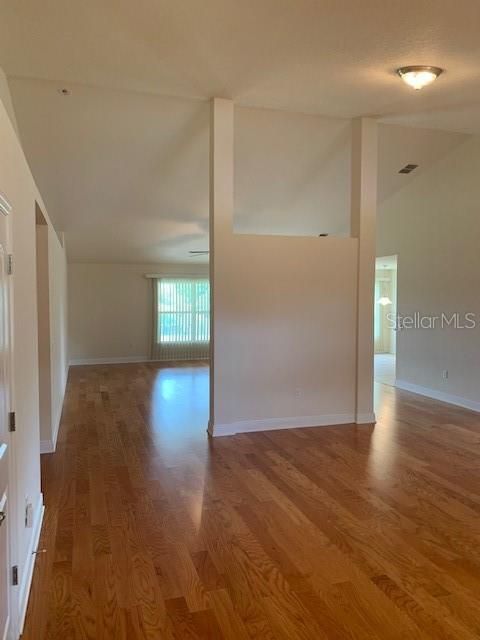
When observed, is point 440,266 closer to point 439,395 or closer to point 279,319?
point 439,395

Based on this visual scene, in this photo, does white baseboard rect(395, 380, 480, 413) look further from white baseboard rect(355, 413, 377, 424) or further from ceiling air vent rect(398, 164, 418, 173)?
ceiling air vent rect(398, 164, 418, 173)

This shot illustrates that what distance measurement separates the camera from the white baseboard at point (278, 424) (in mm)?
4796

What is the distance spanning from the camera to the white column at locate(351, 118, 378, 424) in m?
5.05

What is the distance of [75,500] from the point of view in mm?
3279

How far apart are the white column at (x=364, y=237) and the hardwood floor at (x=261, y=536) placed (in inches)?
20.0

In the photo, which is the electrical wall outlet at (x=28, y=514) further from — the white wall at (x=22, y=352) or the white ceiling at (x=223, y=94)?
the white ceiling at (x=223, y=94)

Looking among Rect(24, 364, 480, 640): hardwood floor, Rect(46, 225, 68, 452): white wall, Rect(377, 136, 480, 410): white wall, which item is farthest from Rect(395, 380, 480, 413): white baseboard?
Rect(46, 225, 68, 452): white wall

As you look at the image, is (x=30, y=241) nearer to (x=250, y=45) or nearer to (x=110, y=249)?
(x=250, y=45)

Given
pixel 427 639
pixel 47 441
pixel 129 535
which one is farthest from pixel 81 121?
pixel 427 639

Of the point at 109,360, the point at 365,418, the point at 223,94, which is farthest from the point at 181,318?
the point at 223,94

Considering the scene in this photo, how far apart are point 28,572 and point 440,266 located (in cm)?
604

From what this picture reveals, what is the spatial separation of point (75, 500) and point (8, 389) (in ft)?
5.65

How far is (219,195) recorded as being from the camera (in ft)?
15.3

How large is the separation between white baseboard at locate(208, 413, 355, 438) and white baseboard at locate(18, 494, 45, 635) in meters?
2.11
